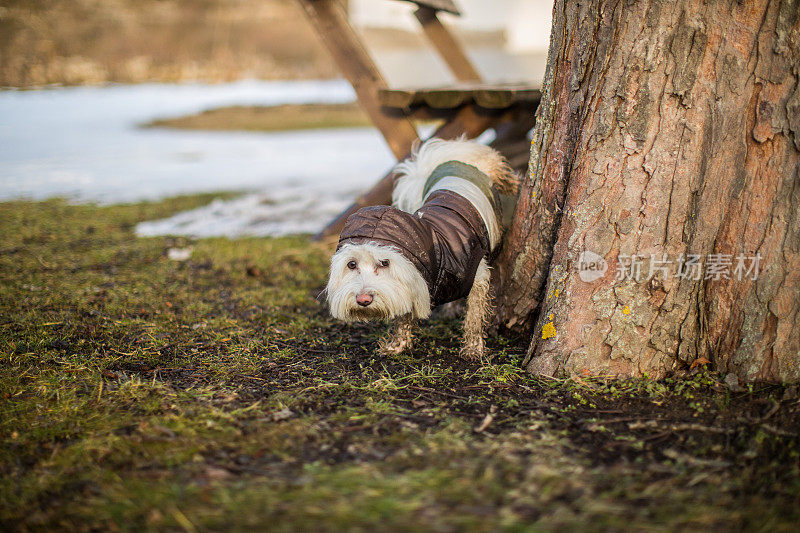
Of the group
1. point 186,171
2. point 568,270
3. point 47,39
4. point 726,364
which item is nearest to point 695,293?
point 726,364

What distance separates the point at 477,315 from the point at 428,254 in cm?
62

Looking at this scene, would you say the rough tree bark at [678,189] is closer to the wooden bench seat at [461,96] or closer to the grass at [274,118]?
the wooden bench seat at [461,96]

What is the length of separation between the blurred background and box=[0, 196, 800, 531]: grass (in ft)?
11.4

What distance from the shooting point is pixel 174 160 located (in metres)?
12.1

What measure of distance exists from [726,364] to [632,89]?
1551mm

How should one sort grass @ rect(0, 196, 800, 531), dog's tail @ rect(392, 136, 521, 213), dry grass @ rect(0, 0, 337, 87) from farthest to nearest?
dry grass @ rect(0, 0, 337, 87), dog's tail @ rect(392, 136, 521, 213), grass @ rect(0, 196, 800, 531)

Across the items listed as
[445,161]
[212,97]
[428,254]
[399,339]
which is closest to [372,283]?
[428,254]

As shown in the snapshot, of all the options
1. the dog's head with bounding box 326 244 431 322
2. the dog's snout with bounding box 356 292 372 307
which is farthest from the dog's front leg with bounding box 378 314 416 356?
the dog's snout with bounding box 356 292 372 307

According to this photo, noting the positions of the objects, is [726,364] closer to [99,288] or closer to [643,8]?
[643,8]

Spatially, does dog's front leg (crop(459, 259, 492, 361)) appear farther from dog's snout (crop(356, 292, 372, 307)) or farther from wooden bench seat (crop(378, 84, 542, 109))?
wooden bench seat (crop(378, 84, 542, 109))

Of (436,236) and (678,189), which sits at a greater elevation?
(678,189)

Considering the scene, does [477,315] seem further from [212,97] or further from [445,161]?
[212,97]

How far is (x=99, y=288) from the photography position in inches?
192

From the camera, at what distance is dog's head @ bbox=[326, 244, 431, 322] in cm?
321
